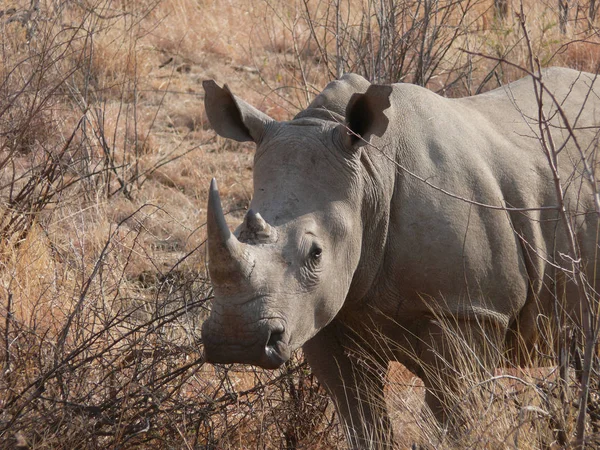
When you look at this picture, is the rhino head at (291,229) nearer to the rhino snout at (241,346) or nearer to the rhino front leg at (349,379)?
the rhino snout at (241,346)

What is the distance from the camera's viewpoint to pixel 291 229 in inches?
149

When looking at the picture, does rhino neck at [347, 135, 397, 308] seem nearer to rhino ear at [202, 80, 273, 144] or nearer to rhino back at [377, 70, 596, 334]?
rhino back at [377, 70, 596, 334]

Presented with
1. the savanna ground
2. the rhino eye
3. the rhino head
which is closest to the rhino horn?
the rhino head

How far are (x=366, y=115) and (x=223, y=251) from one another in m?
0.92

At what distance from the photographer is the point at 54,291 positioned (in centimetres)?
549

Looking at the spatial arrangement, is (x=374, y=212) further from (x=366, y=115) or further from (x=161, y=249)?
(x=161, y=249)

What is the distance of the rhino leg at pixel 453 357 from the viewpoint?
163 inches

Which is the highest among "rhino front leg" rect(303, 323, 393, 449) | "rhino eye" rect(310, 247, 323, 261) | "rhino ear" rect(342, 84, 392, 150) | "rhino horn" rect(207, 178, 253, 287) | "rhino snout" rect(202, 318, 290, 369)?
"rhino ear" rect(342, 84, 392, 150)

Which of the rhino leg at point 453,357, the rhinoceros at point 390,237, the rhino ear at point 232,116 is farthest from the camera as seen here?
the rhino ear at point 232,116

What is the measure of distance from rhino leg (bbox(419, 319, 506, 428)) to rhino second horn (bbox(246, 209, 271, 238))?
0.87m

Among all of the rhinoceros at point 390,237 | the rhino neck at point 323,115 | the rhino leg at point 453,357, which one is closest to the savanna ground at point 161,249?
the rhino leg at point 453,357

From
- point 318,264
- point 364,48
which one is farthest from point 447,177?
point 364,48

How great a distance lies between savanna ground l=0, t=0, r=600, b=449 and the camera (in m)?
4.23

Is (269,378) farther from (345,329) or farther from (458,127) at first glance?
(458,127)
